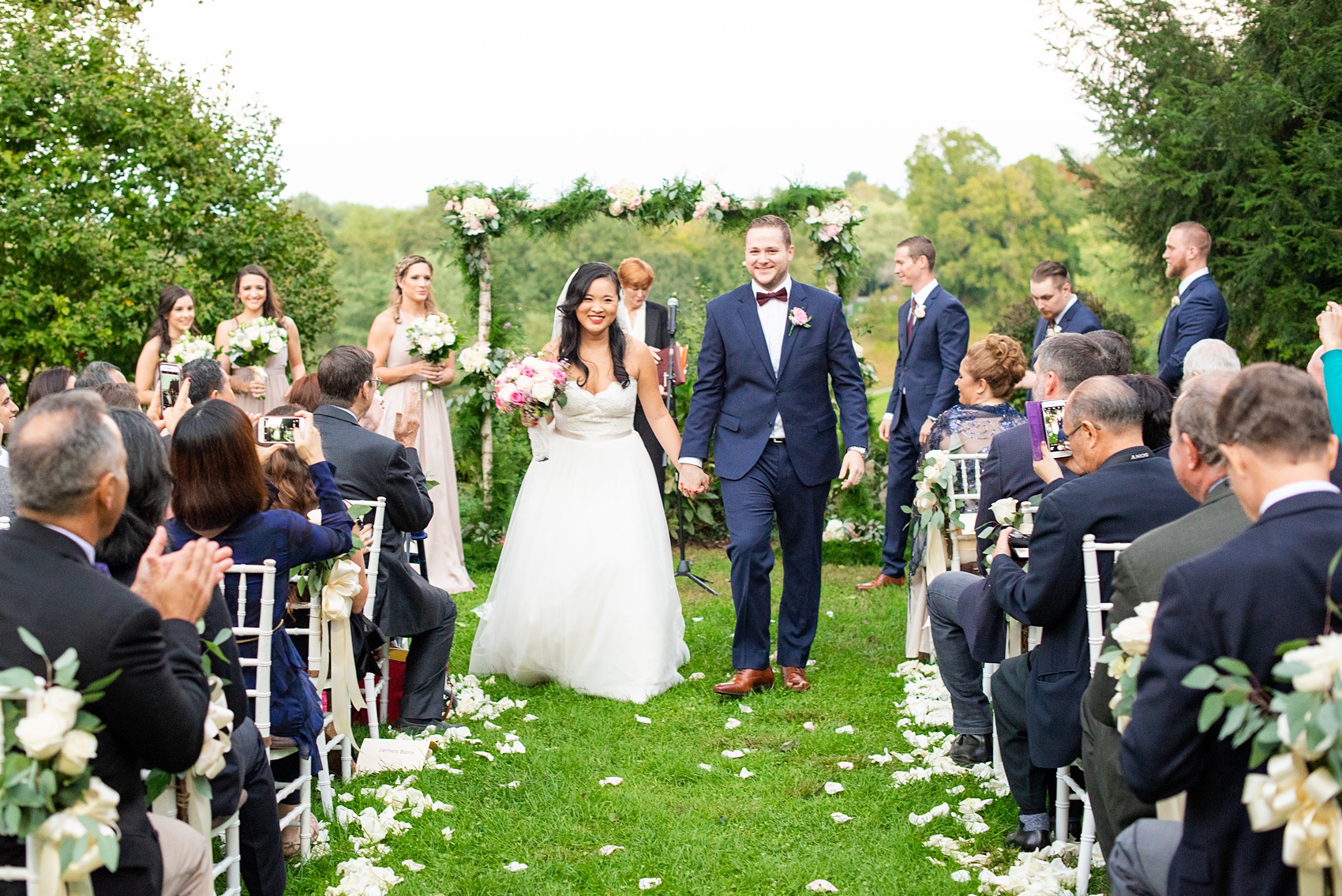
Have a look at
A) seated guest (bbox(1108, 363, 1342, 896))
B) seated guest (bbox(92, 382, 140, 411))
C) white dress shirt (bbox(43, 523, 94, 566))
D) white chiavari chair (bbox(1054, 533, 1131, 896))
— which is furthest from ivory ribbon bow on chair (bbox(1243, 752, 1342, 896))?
seated guest (bbox(92, 382, 140, 411))

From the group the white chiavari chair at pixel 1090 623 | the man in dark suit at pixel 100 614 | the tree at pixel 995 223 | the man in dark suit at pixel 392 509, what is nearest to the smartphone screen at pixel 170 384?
the man in dark suit at pixel 392 509

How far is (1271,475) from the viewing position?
7.27ft

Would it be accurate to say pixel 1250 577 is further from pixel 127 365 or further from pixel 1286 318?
pixel 127 365

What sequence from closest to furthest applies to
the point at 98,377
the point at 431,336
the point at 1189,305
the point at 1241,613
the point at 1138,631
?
the point at 1241,613
the point at 1138,631
the point at 98,377
the point at 1189,305
the point at 431,336

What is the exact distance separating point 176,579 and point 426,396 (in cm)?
643

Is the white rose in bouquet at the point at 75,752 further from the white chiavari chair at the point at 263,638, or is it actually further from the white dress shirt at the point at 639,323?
the white dress shirt at the point at 639,323

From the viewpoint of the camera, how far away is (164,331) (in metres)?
8.12

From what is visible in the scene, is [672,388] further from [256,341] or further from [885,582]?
[256,341]

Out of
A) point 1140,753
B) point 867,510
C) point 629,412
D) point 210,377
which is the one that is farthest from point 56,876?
point 867,510

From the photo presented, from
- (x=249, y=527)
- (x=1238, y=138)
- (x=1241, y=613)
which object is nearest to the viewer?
(x=1241, y=613)

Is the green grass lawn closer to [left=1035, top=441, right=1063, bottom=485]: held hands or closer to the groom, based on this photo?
the groom

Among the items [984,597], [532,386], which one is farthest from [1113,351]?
[532,386]

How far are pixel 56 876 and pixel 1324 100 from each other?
10365 mm

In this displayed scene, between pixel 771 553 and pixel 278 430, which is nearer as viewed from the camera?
pixel 278 430
